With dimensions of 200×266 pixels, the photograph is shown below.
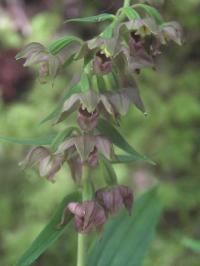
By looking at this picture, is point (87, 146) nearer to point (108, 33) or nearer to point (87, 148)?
point (87, 148)

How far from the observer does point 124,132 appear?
10.3ft

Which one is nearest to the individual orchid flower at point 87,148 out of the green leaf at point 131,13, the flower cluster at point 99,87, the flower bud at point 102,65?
the flower cluster at point 99,87

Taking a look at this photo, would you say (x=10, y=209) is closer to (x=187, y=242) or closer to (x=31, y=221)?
(x=31, y=221)

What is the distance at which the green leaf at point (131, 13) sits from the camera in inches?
46.1

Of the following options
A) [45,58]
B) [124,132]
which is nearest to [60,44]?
[45,58]

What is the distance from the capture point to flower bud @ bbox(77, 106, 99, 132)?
119cm

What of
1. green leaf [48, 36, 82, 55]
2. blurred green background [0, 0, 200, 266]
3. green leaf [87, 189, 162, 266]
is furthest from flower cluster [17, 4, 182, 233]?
blurred green background [0, 0, 200, 266]

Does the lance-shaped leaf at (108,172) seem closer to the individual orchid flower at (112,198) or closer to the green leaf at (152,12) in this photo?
the individual orchid flower at (112,198)

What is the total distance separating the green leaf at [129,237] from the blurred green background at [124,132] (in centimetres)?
105

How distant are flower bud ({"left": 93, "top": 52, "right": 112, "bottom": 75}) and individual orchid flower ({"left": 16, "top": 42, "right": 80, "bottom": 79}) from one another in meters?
0.07

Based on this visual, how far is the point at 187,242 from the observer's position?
1.68 m

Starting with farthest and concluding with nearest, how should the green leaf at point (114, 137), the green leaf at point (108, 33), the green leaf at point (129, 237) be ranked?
the green leaf at point (129, 237)
the green leaf at point (114, 137)
the green leaf at point (108, 33)

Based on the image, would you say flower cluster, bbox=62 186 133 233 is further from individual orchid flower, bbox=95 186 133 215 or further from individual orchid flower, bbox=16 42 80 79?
individual orchid flower, bbox=16 42 80 79

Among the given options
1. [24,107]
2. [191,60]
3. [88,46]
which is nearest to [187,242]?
[88,46]
